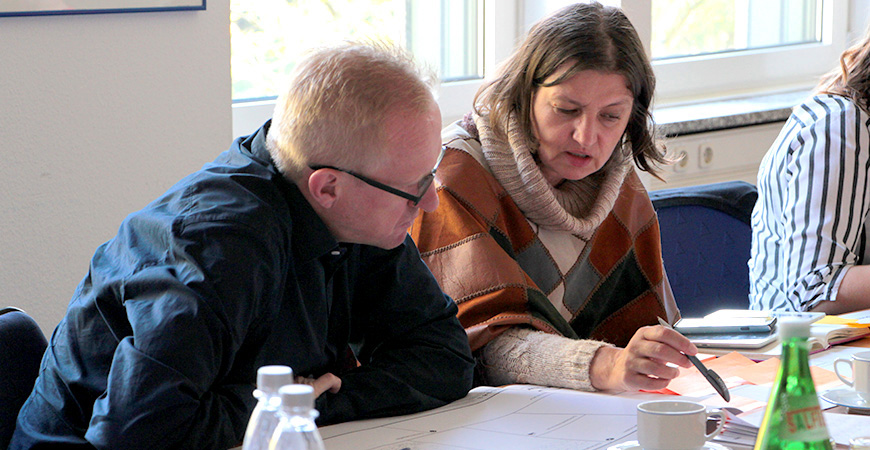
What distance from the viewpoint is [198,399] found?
111 cm

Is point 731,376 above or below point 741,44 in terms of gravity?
below

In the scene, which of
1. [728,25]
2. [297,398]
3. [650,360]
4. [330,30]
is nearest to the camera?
[297,398]

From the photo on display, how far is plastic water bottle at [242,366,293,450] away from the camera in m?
0.74

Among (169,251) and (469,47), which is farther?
(469,47)

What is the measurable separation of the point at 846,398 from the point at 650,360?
264 millimetres

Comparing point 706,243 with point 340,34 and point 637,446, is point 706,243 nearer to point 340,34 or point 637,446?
point 340,34

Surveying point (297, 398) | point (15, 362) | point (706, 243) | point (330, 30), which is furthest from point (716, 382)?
point (330, 30)

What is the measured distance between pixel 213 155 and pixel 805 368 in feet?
5.49

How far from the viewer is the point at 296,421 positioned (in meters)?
0.70

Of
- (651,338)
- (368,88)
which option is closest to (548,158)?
(651,338)

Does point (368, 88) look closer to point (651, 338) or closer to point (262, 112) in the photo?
point (651, 338)

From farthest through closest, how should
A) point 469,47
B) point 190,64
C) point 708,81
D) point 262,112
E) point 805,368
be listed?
point 708,81 → point 469,47 → point 262,112 → point 190,64 → point 805,368

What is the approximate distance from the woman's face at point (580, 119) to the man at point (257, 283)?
1.72 feet

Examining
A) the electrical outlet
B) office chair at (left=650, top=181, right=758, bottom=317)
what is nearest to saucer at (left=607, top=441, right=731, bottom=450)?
office chair at (left=650, top=181, right=758, bottom=317)
